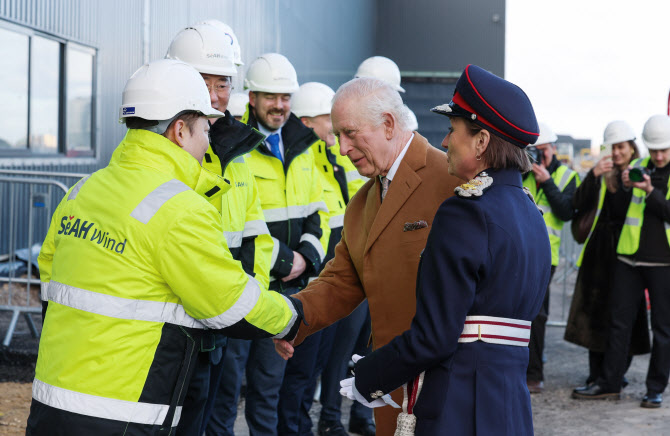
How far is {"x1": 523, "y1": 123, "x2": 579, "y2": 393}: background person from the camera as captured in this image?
23.8 feet

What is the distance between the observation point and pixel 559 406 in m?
6.89

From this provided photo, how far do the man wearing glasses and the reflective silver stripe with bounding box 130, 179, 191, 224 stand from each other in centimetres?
103

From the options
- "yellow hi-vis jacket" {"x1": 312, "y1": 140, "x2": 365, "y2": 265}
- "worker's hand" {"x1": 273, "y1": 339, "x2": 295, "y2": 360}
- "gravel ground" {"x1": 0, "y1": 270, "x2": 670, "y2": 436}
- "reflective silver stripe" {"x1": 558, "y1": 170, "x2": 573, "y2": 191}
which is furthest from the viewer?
"reflective silver stripe" {"x1": 558, "y1": 170, "x2": 573, "y2": 191}

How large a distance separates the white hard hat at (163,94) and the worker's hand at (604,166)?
204 inches

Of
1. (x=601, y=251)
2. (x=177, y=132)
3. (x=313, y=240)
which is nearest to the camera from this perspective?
(x=177, y=132)

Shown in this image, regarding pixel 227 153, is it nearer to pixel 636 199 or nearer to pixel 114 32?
pixel 636 199

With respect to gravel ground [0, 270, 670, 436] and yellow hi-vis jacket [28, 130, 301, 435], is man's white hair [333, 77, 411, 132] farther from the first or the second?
gravel ground [0, 270, 670, 436]

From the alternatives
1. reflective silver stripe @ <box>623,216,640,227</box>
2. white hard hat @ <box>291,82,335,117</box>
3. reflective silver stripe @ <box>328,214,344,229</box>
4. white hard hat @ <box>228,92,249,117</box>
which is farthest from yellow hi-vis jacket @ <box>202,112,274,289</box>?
reflective silver stripe @ <box>623,216,640,227</box>

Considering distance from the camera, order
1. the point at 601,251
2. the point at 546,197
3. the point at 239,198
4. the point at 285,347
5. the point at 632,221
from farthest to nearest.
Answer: the point at 546,197
the point at 601,251
the point at 632,221
the point at 239,198
the point at 285,347

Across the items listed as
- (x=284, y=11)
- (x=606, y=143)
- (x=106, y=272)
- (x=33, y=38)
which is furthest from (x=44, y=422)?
(x=284, y=11)

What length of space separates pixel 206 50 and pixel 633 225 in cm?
457

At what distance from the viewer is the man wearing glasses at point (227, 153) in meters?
3.82

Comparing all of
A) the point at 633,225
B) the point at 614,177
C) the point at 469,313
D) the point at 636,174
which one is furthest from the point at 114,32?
the point at 469,313

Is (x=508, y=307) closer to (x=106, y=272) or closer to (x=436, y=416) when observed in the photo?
(x=436, y=416)
